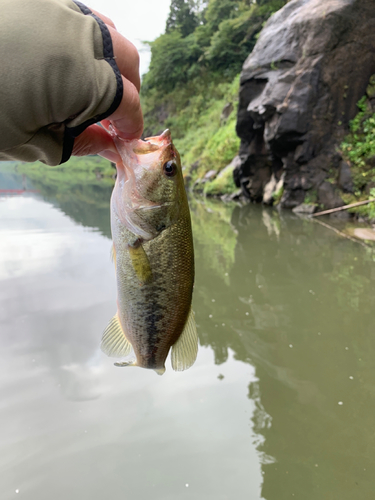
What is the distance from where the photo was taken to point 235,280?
621 centimetres

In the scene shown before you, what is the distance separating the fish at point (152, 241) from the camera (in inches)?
58.7

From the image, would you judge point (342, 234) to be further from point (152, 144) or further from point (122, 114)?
point (122, 114)

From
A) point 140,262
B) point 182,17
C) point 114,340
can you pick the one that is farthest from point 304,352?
→ point 182,17

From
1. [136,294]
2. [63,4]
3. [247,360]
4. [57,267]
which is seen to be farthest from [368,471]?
[57,267]

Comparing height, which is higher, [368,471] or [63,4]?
[63,4]

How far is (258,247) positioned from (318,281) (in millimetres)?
2445

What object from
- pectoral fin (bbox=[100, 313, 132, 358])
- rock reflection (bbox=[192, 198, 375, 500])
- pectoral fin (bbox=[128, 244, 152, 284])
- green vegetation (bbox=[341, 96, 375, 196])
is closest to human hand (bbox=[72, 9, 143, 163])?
pectoral fin (bbox=[128, 244, 152, 284])

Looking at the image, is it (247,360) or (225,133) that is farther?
(225,133)

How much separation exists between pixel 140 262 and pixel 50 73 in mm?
793

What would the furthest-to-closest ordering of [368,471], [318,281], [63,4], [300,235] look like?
[300,235], [318,281], [368,471], [63,4]

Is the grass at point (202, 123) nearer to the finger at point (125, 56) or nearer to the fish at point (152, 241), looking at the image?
the fish at point (152, 241)

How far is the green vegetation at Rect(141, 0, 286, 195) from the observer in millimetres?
22906

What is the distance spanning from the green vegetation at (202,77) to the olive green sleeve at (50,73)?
18.6 meters

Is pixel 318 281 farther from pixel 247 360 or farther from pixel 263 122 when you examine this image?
pixel 263 122
